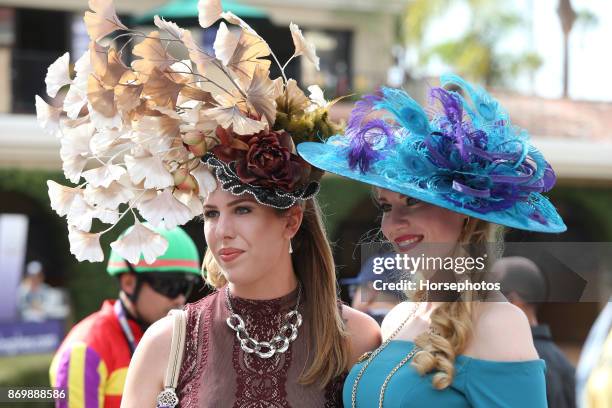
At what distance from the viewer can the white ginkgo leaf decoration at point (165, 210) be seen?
2.92 m

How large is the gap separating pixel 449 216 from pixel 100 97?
3.38 ft

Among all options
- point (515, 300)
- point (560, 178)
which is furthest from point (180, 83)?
point (560, 178)

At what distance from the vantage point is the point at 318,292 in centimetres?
310

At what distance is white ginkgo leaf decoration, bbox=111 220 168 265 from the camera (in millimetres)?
2992

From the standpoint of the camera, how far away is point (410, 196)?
105 inches

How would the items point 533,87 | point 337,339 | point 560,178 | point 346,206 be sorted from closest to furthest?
point 337,339 → point 346,206 → point 560,178 → point 533,87

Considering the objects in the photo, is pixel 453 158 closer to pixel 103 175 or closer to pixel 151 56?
pixel 151 56

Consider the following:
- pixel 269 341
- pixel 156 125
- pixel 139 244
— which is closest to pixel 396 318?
pixel 269 341

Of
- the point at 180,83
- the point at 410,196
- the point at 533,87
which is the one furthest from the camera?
the point at 533,87

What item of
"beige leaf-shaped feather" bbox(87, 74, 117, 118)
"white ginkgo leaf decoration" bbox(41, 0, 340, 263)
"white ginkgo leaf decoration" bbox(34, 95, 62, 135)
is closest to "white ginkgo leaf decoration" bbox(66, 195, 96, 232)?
"white ginkgo leaf decoration" bbox(41, 0, 340, 263)

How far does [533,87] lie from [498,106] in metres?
24.5

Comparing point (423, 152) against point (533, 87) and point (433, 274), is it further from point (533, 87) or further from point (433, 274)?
point (533, 87)

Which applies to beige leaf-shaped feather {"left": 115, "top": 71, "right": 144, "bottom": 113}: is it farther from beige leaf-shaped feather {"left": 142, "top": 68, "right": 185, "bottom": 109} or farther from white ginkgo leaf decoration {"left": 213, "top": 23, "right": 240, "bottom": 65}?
white ginkgo leaf decoration {"left": 213, "top": 23, "right": 240, "bottom": 65}

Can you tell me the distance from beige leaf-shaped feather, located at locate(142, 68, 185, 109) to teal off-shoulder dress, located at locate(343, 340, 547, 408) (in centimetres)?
99
